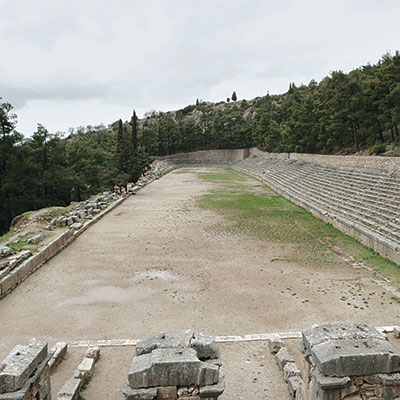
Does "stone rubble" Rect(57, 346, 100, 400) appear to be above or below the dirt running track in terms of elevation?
above

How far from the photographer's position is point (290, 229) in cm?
1778

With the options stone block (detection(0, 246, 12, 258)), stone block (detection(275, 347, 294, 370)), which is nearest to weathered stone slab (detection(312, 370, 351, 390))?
stone block (detection(275, 347, 294, 370))

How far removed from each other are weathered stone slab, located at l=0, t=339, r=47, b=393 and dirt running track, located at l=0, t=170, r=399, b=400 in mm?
1798

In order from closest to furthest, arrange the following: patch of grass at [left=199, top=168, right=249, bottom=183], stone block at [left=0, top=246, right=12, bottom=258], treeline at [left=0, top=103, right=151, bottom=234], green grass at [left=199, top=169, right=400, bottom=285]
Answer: stone block at [left=0, top=246, right=12, bottom=258], green grass at [left=199, top=169, right=400, bottom=285], treeline at [left=0, top=103, right=151, bottom=234], patch of grass at [left=199, top=168, right=249, bottom=183]

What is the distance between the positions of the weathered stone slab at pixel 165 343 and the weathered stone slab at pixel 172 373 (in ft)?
1.17

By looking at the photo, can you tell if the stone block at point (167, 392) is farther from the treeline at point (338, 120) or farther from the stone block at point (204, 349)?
the treeline at point (338, 120)

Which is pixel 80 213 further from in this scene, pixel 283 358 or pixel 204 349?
pixel 204 349

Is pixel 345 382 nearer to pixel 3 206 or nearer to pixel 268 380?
pixel 268 380

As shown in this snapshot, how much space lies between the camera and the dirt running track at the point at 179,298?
7.26m

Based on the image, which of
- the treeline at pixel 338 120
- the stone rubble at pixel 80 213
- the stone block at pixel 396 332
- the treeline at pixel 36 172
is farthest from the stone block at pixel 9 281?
the treeline at pixel 338 120

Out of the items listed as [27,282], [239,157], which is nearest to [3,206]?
[27,282]

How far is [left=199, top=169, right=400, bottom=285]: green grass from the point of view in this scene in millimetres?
12930

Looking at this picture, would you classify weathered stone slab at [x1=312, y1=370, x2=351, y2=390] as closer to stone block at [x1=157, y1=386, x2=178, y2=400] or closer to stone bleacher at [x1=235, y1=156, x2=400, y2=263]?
stone block at [x1=157, y1=386, x2=178, y2=400]

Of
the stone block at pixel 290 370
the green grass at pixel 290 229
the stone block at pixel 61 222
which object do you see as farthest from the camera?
the stone block at pixel 61 222
